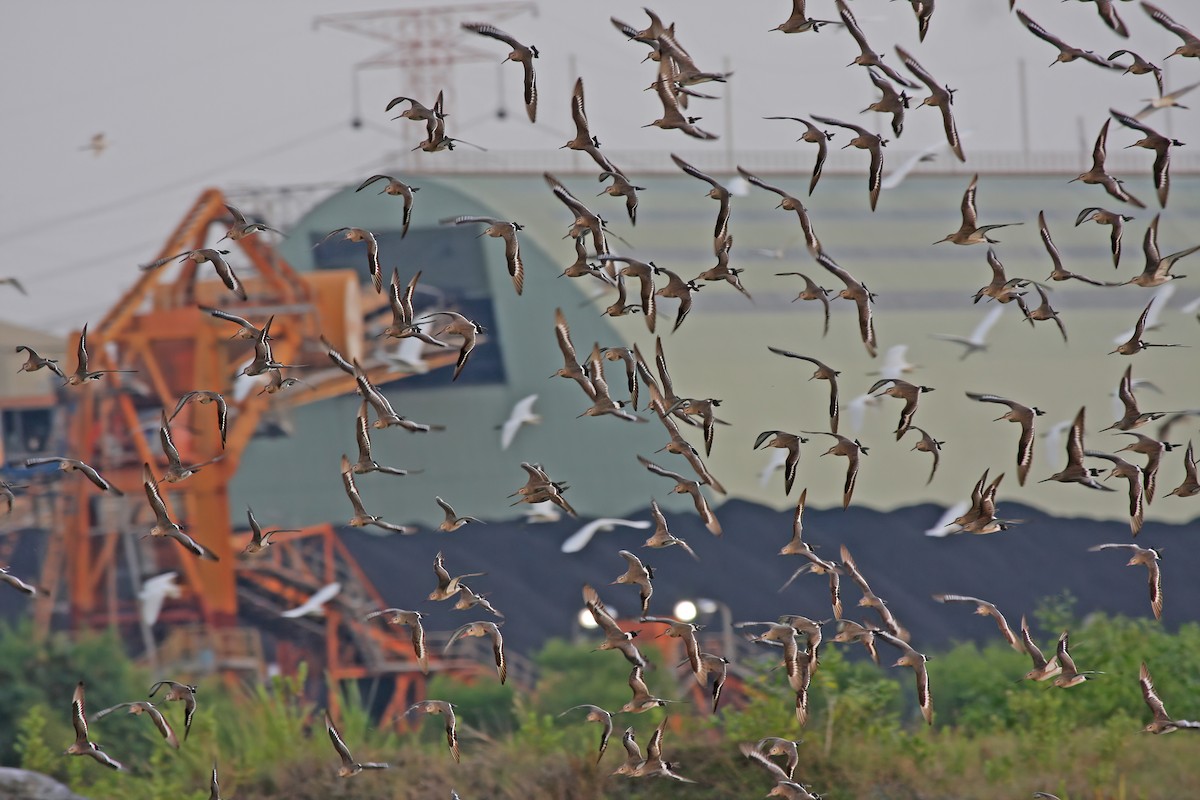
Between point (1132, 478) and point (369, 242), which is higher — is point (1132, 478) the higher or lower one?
the lower one

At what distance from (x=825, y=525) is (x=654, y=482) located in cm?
478

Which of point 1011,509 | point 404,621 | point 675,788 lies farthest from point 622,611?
point 404,621

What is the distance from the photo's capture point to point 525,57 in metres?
15.6

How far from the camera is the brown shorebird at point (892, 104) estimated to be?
1541 centimetres

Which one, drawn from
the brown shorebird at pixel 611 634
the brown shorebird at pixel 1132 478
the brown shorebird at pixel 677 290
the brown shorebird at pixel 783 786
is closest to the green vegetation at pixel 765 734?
the brown shorebird at pixel 783 786

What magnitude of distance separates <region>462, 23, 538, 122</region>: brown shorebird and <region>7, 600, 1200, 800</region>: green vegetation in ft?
25.5

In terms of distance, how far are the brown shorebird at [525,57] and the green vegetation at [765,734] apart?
25.5 ft

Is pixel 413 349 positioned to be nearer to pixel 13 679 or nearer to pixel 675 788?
pixel 13 679

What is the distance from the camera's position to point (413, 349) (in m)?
30.4

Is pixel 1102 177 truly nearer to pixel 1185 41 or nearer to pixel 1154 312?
pixel 1185 41

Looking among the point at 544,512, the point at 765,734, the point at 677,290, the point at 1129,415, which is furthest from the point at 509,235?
the point at 765,734

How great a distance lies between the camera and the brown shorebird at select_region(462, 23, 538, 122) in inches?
580

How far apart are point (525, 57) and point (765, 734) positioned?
28.4 feet

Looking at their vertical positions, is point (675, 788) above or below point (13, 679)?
above
